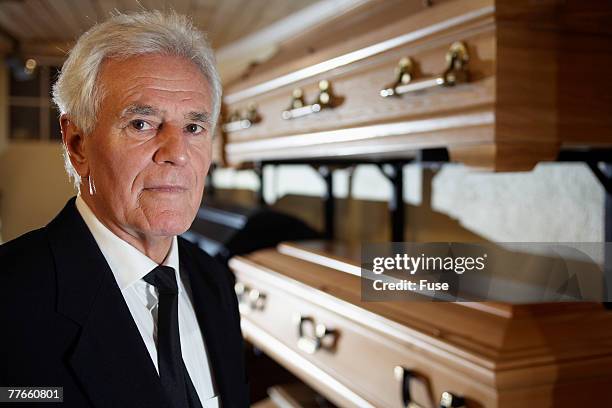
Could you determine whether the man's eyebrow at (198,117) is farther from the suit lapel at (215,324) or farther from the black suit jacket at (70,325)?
the suit lapel at (215,324)

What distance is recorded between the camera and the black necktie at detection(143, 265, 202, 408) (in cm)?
76

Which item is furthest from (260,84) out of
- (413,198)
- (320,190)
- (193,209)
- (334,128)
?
(320,190)

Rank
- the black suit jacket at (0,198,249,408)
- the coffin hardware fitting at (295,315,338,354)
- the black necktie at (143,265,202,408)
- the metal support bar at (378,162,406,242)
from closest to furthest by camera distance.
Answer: the black suit jacket at (0,198,249,408), the black necktie at (143,265,202,408), the coffin hardware fitting at (295,315,338,354), the metal support bar at (378,162,406,242)

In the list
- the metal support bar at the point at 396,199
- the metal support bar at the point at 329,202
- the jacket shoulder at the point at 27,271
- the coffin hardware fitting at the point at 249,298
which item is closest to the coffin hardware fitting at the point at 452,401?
the jacket shoulder at the point at 27,271

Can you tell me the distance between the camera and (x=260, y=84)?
64.7 inches

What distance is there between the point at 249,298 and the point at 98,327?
908mm

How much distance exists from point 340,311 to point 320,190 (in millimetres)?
1641

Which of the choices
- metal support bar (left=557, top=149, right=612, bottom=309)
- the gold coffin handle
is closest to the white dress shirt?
the gold coffin handle

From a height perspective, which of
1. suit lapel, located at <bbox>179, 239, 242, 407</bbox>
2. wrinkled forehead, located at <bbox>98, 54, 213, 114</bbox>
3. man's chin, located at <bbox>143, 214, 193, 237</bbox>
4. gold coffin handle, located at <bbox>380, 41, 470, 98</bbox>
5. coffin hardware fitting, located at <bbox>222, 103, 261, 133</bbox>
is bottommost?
suit lapel, located at <bbox>179, 239, 242, 407</bbox>

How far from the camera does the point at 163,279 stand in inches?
31.4

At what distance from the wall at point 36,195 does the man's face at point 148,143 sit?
9cm

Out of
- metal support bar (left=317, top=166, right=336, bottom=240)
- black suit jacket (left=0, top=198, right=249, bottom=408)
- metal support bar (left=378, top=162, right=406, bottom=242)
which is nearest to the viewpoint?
black suit jacket (left=0, top=198, right=249, bottom=408)

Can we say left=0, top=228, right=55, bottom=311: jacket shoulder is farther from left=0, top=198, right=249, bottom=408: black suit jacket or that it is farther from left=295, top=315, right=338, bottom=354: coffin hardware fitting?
left=295, top=315, right=338, bottom=354: coffin hardware fitting

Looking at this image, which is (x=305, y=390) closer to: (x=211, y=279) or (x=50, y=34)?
(x=211, y=279)
